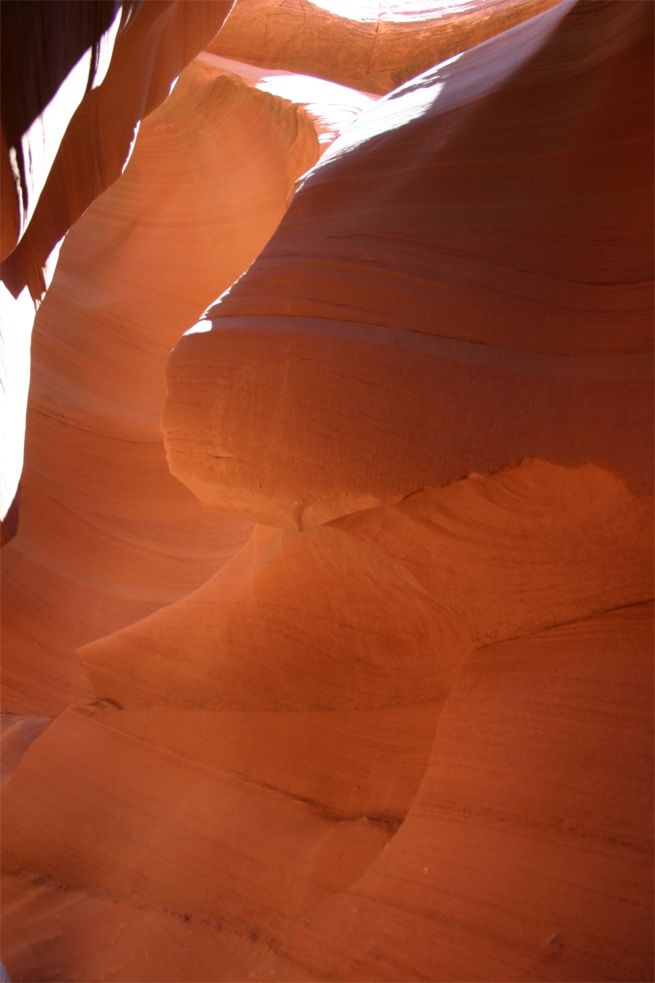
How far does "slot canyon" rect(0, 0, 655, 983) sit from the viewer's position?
2.01 metres

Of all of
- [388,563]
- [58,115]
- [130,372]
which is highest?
[58,115]

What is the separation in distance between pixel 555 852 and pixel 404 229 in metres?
1.45

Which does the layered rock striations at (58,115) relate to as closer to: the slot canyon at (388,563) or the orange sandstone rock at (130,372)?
the slot canyon at (388,563)

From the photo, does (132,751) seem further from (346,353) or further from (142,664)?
(346,353)

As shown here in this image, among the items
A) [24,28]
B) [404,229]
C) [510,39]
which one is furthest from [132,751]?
[510,39]

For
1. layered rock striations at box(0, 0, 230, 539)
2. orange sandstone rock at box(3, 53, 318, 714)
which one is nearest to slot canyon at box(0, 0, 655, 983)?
layered rock striations at box(0, 0, 230, 539)

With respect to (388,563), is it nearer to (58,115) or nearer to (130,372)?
(58,115)

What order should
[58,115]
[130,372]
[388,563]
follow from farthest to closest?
[130,372], [388,563], [58,115]

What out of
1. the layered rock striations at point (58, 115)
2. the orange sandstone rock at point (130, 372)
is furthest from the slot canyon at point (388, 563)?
the orange sandstone rock at point (130, 372)

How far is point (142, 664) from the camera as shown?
11.3ft

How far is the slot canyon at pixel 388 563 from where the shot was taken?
6.59 ft

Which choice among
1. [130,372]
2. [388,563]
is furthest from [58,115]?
[130,372]

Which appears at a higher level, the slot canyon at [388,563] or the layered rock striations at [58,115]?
the layered rock striations at [58,115]

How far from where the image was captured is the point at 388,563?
279cm
